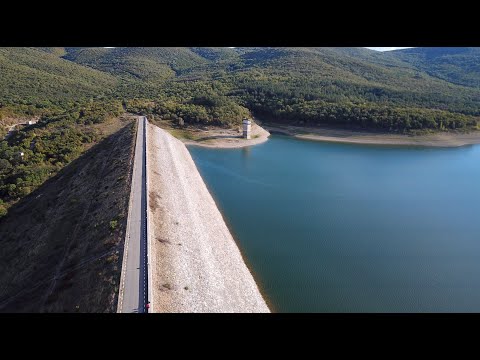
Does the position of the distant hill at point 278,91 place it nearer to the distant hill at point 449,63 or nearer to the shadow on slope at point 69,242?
the distant hill at point 449,63

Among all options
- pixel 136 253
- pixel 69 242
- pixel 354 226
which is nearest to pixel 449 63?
pixel 354 226

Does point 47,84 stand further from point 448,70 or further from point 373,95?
point 448,70

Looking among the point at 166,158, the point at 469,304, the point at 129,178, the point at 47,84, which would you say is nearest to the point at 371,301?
the point at 469,304

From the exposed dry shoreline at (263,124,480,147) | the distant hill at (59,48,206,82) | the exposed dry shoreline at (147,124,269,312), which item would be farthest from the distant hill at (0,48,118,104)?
the exposed dry shoreline at (263,124,480,147)

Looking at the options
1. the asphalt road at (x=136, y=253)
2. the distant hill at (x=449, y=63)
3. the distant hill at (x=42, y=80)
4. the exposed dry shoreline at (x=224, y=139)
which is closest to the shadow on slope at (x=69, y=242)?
the asphalt road at (x=136, y=253)

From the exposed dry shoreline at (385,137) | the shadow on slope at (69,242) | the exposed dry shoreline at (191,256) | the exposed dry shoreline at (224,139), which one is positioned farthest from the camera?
the exposed dry shoreline at (385,137)

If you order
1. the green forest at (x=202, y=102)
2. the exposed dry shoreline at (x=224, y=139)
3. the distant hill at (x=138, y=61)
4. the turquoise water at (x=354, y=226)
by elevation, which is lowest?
the turquoise water at (x=354, y=226)

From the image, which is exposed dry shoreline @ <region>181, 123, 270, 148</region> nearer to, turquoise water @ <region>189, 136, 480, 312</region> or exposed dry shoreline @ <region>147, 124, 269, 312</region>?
turquoise water @ <region>189, 136, 480, 312</region>
